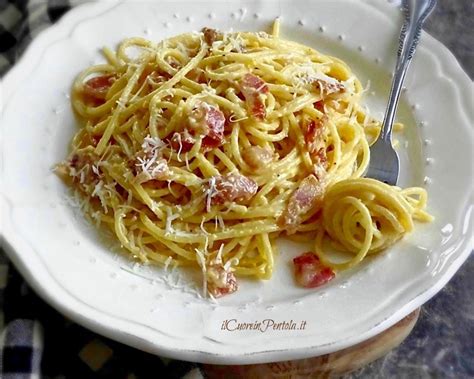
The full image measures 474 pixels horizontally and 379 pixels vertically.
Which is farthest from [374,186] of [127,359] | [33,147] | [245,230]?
[33,147]

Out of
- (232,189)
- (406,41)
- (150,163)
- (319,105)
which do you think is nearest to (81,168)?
(150,163)

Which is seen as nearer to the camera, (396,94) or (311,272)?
(311,272)

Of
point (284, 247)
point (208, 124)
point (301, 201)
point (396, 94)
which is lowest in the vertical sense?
point (284, 247)

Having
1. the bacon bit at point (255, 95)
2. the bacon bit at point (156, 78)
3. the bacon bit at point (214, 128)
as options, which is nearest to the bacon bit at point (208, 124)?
the bacon bit at point (214, 128)

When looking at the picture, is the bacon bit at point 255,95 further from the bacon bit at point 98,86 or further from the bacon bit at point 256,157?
the bacon bit at point 98,86

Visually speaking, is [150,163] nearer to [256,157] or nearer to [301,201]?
[256,157]

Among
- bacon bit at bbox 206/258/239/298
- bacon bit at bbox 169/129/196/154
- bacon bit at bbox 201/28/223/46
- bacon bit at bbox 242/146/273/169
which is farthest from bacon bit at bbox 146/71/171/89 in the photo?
bacon bit at bbox 206/258/239/298
